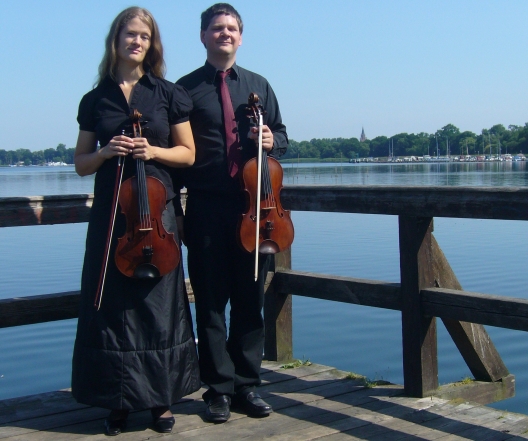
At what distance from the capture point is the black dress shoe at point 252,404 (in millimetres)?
3414

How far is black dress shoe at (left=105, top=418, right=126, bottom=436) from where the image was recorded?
3178 mm

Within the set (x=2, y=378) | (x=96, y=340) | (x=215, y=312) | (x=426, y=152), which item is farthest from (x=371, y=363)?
(x=426, y=152)

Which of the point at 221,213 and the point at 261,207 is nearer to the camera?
the point at 261,207

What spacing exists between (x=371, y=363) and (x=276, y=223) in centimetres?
394

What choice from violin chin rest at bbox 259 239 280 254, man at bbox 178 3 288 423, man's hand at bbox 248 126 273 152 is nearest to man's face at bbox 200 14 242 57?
man at bbox 178 3 288 423

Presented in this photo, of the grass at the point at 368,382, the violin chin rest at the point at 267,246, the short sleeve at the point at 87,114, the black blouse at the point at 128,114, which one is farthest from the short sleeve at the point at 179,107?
the grass at the point at 368,382

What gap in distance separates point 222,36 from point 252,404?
159 centimetres

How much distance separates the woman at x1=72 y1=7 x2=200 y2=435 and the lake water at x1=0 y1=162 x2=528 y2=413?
10.6 feet

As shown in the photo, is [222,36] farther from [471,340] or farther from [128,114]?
[471,340]

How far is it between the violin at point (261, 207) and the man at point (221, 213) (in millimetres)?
99

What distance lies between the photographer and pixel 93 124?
330cm

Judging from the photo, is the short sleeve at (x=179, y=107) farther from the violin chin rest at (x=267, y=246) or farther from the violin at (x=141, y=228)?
the violin chin rest at (x=267, y=246)

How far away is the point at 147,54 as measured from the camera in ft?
11.1

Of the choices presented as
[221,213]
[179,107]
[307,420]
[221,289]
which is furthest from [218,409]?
[179,107]
